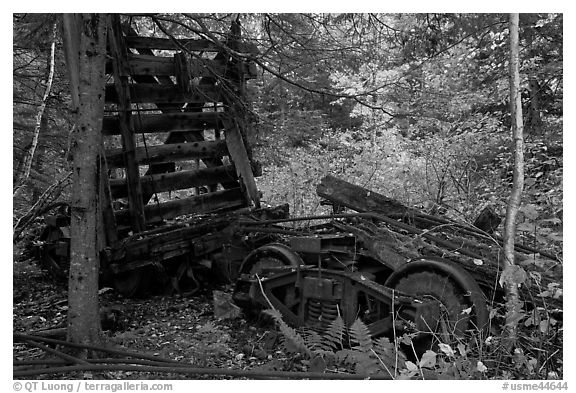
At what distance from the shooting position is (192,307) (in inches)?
284

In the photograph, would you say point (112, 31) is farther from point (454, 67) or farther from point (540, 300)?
point (454, 67)

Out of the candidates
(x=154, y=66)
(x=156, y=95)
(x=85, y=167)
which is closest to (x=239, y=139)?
(x=156, y=95)

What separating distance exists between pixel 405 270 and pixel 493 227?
1.80 metres

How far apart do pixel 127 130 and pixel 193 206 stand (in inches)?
69.2

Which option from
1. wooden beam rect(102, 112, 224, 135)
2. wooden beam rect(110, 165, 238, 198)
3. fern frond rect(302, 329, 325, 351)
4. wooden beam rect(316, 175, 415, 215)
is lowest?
fern frond rect(302, 329, 325, 351)

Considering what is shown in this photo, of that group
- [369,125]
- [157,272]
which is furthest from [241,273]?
[369,125]

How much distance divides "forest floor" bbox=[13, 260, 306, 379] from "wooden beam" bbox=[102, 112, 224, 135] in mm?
2594

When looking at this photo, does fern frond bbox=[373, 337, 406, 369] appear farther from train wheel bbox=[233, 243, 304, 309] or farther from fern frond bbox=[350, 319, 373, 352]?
train wheel bbox=[233, 243, 304, 309]

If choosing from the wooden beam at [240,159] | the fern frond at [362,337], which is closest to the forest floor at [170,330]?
the fern frond at [362,337]

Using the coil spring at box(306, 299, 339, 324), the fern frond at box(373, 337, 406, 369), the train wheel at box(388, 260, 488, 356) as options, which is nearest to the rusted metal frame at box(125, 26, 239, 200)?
the coil spring at box(306, 299, 339, 324)

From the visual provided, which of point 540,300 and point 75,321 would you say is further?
point 75,321

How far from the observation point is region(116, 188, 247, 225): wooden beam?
323 inches

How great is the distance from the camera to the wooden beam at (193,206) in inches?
323

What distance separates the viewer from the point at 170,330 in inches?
248
